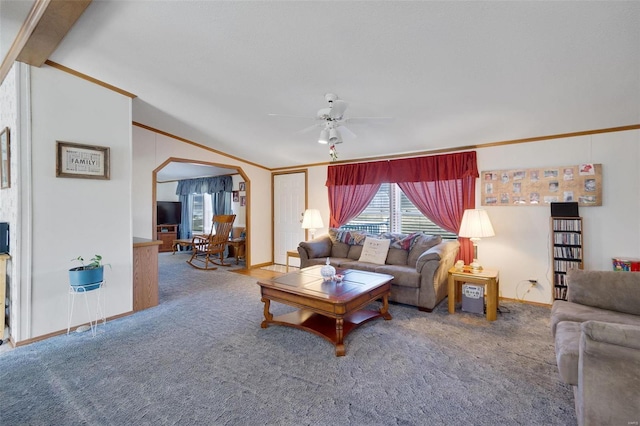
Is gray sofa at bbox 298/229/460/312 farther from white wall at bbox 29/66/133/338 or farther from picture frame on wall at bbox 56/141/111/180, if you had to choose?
picture frame on wall at bbox 56/141/111/180

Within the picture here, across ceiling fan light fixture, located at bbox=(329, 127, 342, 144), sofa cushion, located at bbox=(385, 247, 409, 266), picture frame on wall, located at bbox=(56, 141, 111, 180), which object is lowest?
sofa cushion, located at bbox=(385, 247, 409, 266)

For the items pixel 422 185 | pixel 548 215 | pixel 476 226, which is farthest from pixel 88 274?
pixel 548 215

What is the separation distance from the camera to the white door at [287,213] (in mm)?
5973

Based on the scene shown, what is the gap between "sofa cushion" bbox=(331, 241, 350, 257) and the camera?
4.75 meters

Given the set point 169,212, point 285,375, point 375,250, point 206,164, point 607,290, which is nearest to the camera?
point 285,375

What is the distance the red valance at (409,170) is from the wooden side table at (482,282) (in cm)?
144

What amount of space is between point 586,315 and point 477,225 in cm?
147

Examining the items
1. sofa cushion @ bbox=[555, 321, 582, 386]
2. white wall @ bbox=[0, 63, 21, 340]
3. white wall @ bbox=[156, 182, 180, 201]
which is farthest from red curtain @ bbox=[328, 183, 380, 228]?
white wall @ bbox=[156, 182, 180, 201]

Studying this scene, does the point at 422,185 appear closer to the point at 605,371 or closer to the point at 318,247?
the point at 318,247

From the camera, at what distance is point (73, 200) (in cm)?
293

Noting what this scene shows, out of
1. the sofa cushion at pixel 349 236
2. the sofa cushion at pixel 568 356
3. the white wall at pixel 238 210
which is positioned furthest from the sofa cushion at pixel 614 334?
the white wall at pixel 238 210

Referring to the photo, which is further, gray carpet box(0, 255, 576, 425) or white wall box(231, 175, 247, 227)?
white wall box(231, 175, 247, 227)

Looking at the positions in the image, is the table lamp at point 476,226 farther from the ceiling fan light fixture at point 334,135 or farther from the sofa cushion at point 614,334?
the sofa cushion at point 614,334

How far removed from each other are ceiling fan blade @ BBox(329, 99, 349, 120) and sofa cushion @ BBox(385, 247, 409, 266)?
2.24 metres
